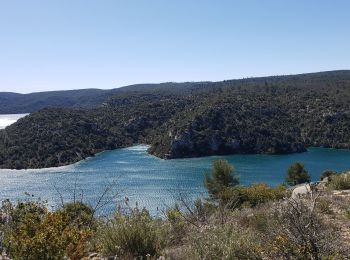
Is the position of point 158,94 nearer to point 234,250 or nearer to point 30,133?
point 30,133

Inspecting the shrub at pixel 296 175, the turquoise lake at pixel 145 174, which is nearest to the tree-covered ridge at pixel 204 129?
the turquoise lake at pixel 145 174

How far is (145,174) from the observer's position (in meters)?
80.4

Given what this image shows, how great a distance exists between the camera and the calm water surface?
209 feet

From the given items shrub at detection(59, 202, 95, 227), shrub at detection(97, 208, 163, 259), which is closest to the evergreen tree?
shrub at detection(59, 202, 95, 227)

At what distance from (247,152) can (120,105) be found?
71708 mm

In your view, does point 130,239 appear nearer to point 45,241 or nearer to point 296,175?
point 45,241

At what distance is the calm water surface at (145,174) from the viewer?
6369 centimetres

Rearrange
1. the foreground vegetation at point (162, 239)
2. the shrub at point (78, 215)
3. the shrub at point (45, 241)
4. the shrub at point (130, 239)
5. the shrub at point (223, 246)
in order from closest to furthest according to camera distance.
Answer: the shrub at point (45, 241) → the foreground vegetation at point (162, 239) → the shrub at point (223, 246) → the shrub at point (130, 239) → the shrub at point (78, 215)

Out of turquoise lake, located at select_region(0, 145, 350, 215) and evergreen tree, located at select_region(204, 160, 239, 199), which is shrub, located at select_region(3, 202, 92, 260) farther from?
turquoise lake, located at select_region(0, 145, 350, 215)

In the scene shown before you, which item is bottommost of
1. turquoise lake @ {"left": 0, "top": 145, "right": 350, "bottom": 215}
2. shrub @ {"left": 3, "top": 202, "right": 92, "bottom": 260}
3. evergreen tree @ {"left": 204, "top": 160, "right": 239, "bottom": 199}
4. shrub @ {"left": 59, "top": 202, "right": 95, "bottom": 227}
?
turquoise lake @ {"left": 0, "top": 145, "right": 350, "bottom": 215}

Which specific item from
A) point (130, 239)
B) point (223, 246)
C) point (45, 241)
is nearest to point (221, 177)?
point (130, 239)

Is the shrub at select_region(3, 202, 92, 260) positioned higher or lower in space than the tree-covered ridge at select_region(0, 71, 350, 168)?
higher

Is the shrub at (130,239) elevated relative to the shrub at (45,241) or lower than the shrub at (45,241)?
lower

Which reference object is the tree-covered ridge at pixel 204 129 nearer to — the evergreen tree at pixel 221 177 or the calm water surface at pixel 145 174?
the calm water surface at pixel 145 174
